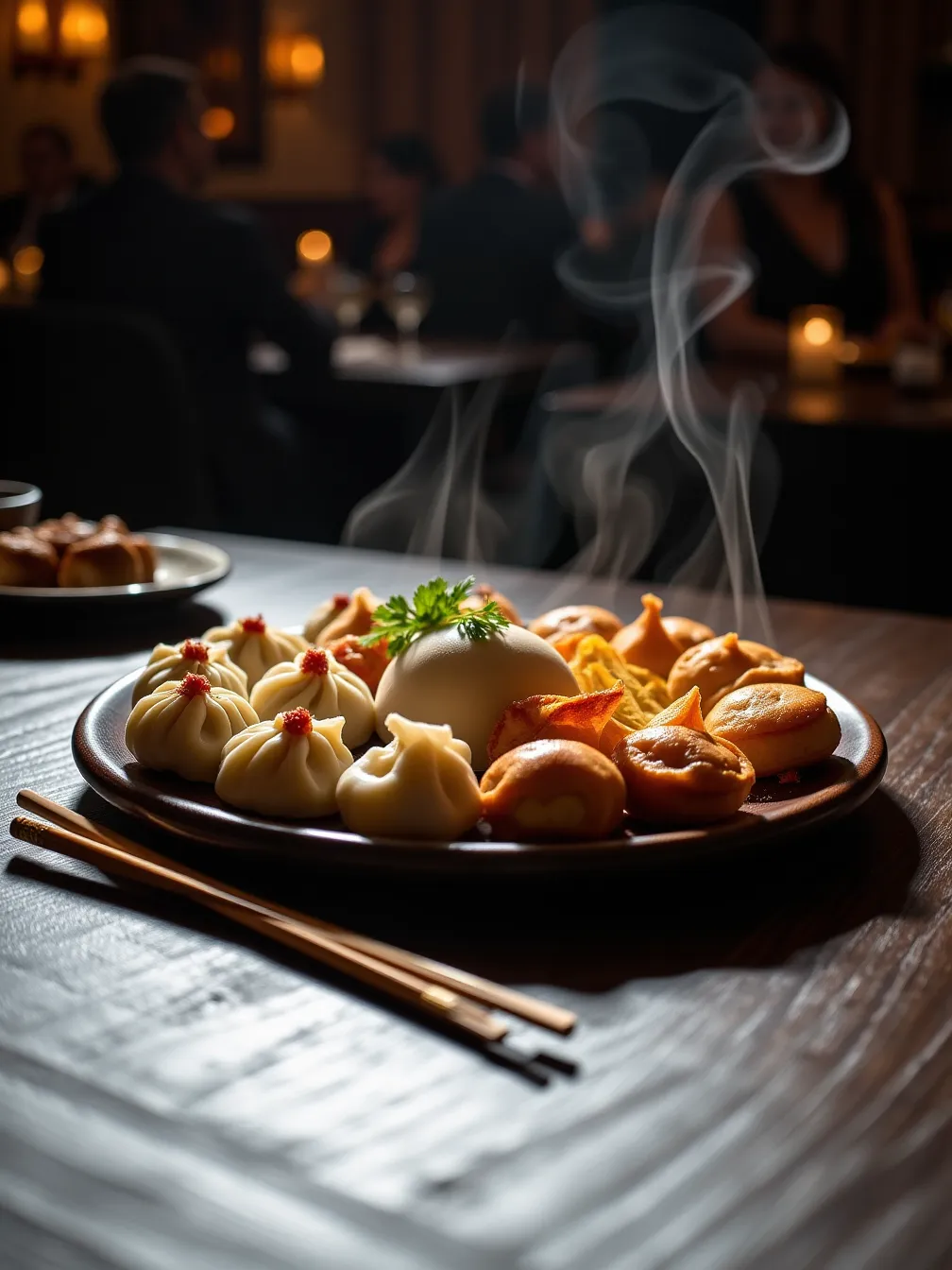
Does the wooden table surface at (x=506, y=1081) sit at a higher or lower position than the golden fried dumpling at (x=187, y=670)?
A: lower

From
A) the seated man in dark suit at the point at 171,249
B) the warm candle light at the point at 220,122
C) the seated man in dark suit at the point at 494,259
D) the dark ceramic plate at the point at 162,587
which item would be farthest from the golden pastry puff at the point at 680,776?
the warm candle light at the point at 220,122

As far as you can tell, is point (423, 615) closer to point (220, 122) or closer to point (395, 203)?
point (395, 203)

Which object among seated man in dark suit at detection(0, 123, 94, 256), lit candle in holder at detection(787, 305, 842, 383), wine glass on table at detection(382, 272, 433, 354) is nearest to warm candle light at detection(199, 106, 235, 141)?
seated man in dark suit at detection(0, 123, 94, 256)

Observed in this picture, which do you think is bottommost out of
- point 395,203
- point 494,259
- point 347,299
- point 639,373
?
point 639,373

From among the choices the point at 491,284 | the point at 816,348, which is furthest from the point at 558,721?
the point at 491,284

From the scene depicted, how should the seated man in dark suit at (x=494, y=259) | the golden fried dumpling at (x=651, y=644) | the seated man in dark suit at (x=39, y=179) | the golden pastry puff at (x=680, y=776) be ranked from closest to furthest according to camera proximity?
the golden pastry puff at (x=680, y=776) → the golden fried dumpling at (x=651, y=644) → the seated man in dark suit at (x=494, y=259) → the seated man in dark suit at (x=39, y=179)

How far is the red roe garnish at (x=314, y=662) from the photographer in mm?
753

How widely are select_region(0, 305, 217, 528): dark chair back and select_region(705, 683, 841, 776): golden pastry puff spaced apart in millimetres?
1744

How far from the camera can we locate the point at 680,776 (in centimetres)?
64

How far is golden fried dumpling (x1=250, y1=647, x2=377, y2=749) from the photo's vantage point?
0.75 m

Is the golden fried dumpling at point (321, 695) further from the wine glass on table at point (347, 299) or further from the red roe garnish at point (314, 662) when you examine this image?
the wine glass on table at point (347, 299)

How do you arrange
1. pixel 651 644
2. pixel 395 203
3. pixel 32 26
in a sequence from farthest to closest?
pixel 32 26 → pixel 395 203 → pixel 651 644

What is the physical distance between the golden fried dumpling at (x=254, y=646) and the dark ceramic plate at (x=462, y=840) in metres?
0.13

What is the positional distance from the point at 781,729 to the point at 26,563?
751 mm
